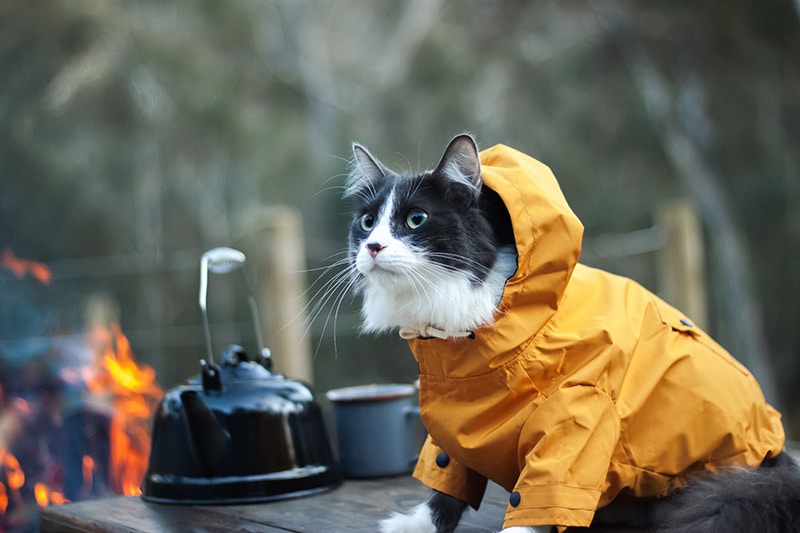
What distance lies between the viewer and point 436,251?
1.18 metres

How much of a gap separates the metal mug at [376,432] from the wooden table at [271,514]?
0.10 metres

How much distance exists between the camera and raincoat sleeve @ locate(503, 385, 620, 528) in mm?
1057

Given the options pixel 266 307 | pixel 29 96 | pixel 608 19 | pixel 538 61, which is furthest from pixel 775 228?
pixel 29 96

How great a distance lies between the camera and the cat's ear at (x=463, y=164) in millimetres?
1186

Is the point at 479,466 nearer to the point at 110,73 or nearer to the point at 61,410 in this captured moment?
the point at 61,410

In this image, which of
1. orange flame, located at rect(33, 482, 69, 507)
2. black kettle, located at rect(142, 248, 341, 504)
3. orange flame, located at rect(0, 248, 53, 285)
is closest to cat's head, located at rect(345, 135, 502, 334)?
black kettle, located at rect(142, 248, 341, 504)

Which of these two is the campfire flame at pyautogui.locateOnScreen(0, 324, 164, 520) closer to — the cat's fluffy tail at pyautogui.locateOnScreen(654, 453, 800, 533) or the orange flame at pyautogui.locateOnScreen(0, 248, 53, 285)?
the orange flame at pyautogui.locateOnScreen(0, 248, 53, 285)

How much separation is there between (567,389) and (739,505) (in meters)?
0.25

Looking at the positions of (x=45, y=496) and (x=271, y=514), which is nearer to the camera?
(x=271, y=514)

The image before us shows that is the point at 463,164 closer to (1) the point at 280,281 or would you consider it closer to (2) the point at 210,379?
(2) the point at 210,379

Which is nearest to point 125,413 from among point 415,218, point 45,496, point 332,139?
point 45,496

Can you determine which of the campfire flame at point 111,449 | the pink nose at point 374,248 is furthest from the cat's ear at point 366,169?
the campfire flame at point 111,449

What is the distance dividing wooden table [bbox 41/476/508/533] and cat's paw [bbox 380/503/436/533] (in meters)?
0.08

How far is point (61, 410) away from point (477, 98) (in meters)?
7.92
